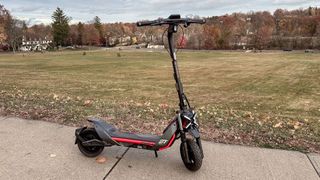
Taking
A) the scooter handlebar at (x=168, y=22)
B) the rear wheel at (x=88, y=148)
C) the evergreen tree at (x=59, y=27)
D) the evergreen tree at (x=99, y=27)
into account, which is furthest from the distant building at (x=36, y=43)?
the scooter handlebar at (x=168, y=22)

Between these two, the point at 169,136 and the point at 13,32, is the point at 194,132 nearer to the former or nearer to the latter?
the point at 169,136

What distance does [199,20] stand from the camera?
3.08m

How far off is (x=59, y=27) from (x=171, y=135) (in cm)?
11911

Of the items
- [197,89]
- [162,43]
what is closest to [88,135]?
[162,43]

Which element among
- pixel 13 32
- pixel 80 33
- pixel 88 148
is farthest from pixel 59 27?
pixel 88 148

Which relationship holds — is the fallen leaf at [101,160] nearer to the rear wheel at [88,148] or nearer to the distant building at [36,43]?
the rear wheel at [88,148]

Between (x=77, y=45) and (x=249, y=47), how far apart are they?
65094 millimetres

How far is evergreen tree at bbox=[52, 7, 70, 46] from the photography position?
4465 inches

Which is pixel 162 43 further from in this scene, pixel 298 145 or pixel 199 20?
pixel 298 145

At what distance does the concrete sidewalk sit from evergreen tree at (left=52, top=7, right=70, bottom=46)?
116131 millimetres

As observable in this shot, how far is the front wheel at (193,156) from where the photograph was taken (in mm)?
3043

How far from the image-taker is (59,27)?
114m

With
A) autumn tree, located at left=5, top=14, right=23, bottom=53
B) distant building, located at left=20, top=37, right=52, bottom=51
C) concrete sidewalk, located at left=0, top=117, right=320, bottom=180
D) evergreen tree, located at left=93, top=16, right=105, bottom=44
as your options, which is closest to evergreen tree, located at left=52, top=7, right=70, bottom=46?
distant building, located at left=20, top=37, right=52, bottom=51

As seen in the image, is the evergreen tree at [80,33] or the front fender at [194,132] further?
the evergreen tree at [80,33]
